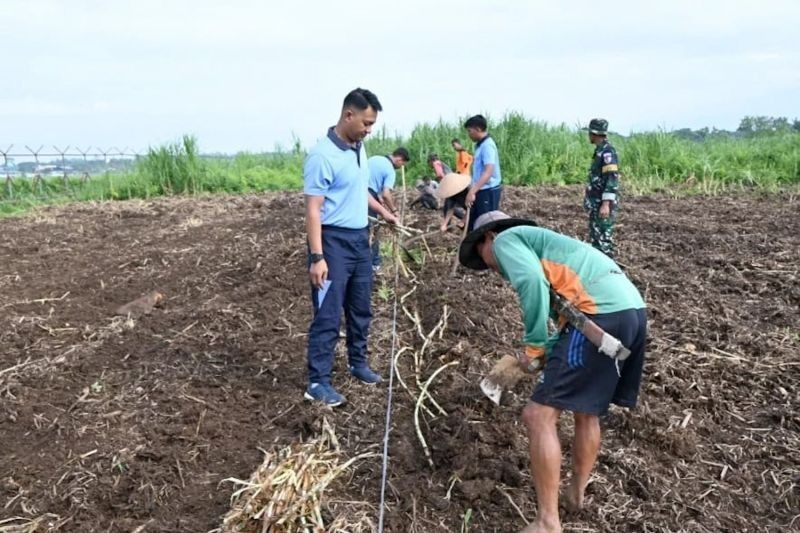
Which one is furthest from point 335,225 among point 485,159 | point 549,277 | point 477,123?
point 477,123

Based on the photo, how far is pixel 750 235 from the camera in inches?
295

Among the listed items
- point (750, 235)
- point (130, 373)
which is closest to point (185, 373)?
point (130, 373)

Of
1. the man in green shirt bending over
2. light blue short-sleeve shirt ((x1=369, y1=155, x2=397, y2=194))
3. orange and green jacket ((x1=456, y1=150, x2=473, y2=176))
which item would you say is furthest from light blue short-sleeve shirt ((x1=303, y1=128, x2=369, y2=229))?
orange and green jacket ((x1=456, y1=150, x2=473, y2=176))

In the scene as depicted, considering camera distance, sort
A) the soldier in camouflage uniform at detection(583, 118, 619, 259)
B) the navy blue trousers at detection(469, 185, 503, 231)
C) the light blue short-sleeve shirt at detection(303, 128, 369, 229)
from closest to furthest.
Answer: the light blue short-sleeve shirt at detection(303, 128, 369, 229)
the soldier in camouflage uniform at detection(583, 118, 619, 259)
the navy blue trousers at detection(469, 185, 503, 231)

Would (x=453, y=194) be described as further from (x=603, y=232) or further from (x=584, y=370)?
(x=584, y=370)

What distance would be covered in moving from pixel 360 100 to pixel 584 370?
6.21 feet

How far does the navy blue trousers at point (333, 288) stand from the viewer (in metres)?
3.76

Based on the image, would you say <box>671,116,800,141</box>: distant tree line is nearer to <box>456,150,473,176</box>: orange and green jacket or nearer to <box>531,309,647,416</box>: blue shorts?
<box>456,150,473,176</box>: orange and green jacket

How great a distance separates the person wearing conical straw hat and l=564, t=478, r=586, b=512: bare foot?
7.42 feet

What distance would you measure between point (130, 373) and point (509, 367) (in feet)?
8.79

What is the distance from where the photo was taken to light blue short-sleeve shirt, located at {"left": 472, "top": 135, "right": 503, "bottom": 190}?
6.74 metres

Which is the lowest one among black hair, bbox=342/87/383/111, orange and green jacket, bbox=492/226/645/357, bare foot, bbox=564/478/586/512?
bare foot, bbox=564/478/586/512

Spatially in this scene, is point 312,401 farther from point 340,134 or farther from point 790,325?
point 790,325

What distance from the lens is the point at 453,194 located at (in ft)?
15.7
